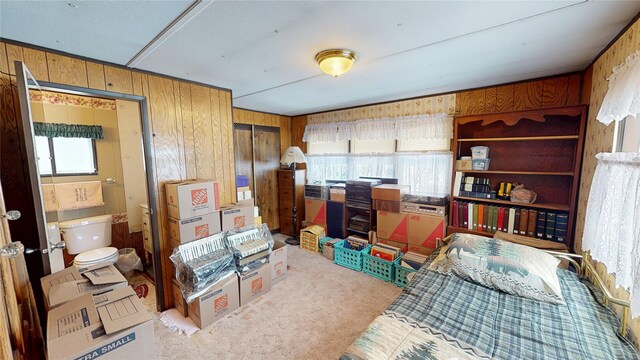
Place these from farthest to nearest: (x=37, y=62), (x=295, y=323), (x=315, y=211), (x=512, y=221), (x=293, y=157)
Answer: (x=315, y=211)
(x=293, y=157)
(x=512, y=221)
(x=295, y=323)
(x=37, y=62)

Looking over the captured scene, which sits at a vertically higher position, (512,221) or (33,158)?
(33,158)

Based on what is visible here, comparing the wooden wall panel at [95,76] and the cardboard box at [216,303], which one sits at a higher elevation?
the wooden wall panel at [95,76]

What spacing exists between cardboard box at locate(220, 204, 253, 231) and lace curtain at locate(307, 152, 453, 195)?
71.3 inches

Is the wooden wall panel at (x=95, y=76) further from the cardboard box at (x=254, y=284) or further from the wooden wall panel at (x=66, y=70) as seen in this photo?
the cardboard box at (x=254, y=284)

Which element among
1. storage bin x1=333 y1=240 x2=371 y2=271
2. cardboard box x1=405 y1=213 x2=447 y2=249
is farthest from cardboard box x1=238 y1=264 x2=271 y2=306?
cardboard box x1=405 y1=213 x2=447 y2=249

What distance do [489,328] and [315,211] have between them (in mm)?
2903

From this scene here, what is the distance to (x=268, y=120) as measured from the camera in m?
4.27

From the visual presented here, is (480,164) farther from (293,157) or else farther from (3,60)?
(3,60)

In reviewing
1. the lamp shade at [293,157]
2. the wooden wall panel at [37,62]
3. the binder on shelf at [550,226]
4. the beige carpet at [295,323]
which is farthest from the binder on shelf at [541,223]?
the wooden wall panel at [37,62]

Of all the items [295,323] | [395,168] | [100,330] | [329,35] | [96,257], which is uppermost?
[329,35]

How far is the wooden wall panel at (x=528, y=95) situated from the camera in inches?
98.7

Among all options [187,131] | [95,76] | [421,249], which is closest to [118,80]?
[95,76]

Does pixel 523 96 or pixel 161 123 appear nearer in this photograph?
pixel 161 123

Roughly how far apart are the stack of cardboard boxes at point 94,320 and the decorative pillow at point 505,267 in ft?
6.55
